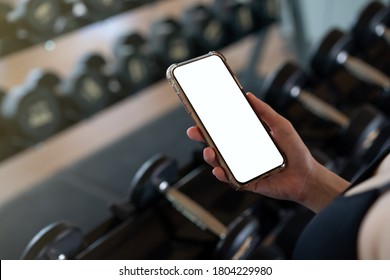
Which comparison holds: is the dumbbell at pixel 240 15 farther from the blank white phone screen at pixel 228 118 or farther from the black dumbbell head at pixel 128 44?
the blank white phone screen at pixel 228 118

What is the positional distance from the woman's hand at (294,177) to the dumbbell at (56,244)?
0.38m

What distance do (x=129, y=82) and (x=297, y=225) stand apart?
712 millimetres

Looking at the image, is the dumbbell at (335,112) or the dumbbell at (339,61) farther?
the dumbbell at (339,61)

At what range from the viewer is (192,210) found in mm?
1018

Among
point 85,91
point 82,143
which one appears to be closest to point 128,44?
point 85,91

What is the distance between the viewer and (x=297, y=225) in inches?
41.5

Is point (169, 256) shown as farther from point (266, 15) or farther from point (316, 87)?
point (266, 15)

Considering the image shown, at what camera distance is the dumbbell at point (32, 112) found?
1.23 m

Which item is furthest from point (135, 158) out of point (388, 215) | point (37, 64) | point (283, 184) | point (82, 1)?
point (388, 215)

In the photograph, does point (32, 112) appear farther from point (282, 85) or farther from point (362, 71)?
point (362, 71)

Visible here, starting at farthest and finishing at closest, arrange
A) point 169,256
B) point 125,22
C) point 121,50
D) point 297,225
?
point 125,22, point 121,50, point 297,225, point 169,256

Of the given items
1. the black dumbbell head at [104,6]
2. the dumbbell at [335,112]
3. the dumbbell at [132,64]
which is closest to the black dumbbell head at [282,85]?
the dumbbell at [335,112]

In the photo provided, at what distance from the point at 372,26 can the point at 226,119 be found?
4.11ft

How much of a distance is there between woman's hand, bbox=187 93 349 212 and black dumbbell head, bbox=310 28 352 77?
95 cm
